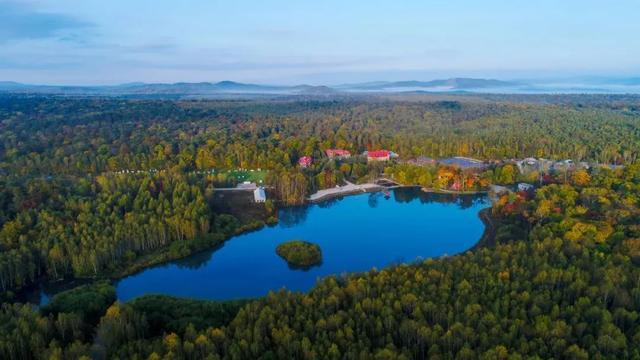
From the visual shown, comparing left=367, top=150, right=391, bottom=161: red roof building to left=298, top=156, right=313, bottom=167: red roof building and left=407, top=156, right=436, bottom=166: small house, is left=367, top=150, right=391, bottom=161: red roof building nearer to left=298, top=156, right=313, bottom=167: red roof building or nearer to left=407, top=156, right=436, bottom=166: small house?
left=407, top=156, right=436, bottom=166: small house

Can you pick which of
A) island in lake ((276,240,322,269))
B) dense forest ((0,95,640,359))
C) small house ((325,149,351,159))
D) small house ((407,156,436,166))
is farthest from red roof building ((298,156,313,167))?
island in lake ((276,240,322,269))

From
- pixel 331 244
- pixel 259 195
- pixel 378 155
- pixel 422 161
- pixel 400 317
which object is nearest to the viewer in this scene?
pixel 400 317

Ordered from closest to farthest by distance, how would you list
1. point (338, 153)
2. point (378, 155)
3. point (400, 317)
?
1. point (400, 317)
2. point (378, 155)
3. point (338, 153)

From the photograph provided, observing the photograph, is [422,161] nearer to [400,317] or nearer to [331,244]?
[331,244]

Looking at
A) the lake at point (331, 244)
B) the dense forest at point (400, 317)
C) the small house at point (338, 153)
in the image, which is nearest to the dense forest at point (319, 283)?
the dense forest at point (400, 317)

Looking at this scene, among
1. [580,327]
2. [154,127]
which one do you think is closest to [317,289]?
[580,327]

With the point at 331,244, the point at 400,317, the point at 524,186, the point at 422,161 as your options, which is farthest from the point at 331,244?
the point at 422,161

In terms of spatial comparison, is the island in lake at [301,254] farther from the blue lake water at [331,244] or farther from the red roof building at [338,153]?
the red roof building at [338,153]

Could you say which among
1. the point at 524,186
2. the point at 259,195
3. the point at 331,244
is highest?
the point at 259,195

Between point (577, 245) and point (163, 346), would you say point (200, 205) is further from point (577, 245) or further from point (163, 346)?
point (577, 245)
